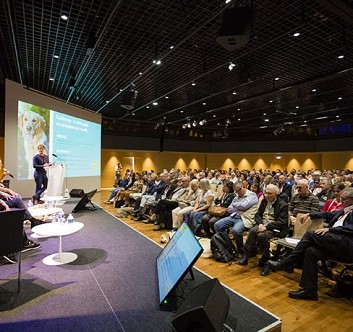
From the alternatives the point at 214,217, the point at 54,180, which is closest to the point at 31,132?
the point at 54,180

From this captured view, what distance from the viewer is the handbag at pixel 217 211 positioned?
4.43 metres

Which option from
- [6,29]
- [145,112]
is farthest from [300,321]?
[145,112]

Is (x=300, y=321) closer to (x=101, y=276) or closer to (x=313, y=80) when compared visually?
(x=101, y=276)

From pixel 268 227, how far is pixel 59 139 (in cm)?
829

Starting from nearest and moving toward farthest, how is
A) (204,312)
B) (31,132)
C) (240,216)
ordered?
(204,312) < (240,216) < (31,132)

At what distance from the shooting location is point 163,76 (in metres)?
8.06

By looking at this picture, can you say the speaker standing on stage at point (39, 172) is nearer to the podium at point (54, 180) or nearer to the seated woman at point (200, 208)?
the podium at point (54, 180)

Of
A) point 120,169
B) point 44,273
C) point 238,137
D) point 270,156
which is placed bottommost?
point 44,273

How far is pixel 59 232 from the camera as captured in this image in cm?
328

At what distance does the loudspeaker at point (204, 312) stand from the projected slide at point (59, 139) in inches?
315

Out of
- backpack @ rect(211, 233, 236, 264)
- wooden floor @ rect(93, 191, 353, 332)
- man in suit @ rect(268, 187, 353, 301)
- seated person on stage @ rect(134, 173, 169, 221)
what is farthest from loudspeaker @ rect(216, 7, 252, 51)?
seated person on stage @ rect(134, 173, 169, 221)

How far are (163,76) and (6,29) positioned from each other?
4.13 m

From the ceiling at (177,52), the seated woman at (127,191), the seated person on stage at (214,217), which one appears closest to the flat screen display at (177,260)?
the seated person on stage at (214,217)

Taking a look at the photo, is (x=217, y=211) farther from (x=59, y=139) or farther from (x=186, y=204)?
(x=59, y=139)
